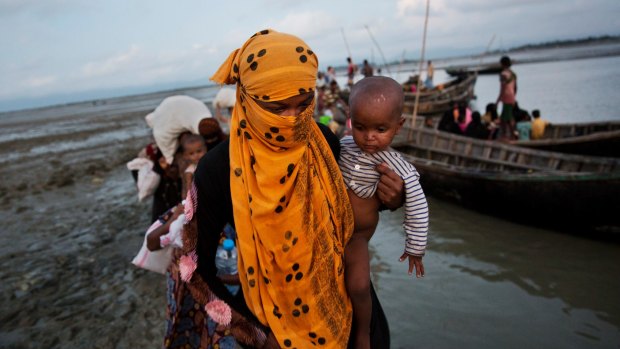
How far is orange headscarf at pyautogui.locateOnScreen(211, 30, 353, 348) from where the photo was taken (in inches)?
50.9

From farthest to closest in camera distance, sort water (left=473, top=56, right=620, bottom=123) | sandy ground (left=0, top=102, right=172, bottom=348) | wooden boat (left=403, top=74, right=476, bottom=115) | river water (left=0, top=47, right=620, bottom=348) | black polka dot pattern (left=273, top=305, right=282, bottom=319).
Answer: wooden boat (left=403, top=74, right=476, bottom=115) < water (left=473, top=56, right=620, bottom=123) < sandy ground (left=0, top=102, right=172, bottom=348) < river water (left=0, top=47, right=620, bottom=348) < black polka dot pattern (left=273, top=305, right=282, bottom=319)

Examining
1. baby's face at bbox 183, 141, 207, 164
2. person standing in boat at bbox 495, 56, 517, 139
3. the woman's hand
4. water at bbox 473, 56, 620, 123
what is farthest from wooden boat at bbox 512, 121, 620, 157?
baby's face at bbox 183, 141, 207, 164

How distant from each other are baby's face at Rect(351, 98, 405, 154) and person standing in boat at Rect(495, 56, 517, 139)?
8.08 meters

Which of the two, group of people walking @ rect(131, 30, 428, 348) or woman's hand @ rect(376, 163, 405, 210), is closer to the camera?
group of people walking @ rect(131, 30, 428, 348)

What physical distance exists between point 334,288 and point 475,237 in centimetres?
472

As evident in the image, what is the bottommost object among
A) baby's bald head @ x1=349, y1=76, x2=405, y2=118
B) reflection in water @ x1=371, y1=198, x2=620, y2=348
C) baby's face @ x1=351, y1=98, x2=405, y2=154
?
reflection in water @ x1=371, y1=198, x2=620, y2=348

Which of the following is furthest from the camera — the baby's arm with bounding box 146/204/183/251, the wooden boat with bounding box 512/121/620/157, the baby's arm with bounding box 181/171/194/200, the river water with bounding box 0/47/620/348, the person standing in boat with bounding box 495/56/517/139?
the person standing in boat with bounding box 495/56/517/139

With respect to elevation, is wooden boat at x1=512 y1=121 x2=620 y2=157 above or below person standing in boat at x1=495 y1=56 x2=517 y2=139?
below

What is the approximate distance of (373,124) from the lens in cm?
169

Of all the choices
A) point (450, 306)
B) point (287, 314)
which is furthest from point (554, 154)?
point (287, 314)

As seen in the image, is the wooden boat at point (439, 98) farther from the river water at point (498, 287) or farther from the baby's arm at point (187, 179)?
the baby's arm at point (187, 179)

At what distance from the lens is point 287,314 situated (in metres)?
1.46

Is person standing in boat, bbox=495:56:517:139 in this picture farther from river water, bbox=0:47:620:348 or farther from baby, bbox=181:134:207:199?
baby, bbox=181:134:207:199

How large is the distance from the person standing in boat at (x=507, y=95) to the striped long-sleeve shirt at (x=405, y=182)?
8161mm
